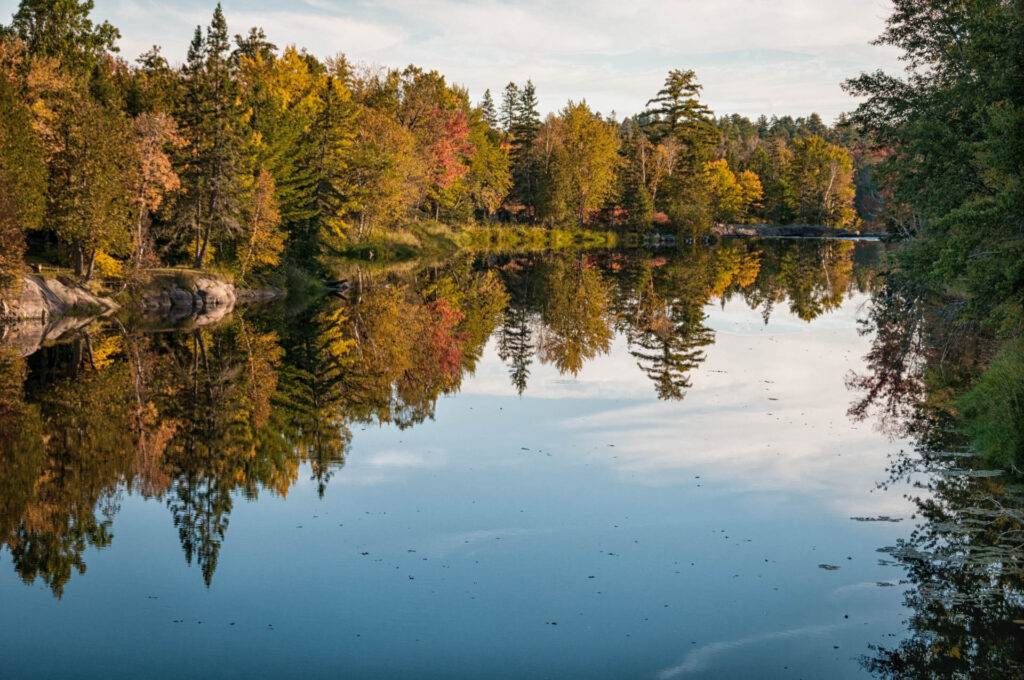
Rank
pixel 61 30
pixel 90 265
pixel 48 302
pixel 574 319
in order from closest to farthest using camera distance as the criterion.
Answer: pixel 48 302 → pixel 574 319 → pixel 90 265 → pixel 61 30

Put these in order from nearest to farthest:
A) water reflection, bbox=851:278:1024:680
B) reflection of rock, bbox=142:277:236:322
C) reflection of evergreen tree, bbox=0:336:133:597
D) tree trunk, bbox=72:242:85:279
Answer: water reflection, bbox=851:278:1024:680, reflection of evergreen tree, bbox=0:336:133:597, tree trunk, bbox=72:242:85:279, reflection of rock, bbox=142:277:236:322

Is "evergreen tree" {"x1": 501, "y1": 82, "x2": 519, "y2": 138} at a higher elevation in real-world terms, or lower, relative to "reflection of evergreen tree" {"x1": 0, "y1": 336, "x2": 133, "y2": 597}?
higher

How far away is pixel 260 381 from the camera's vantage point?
23156 mm

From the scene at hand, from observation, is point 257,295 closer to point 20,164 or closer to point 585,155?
point 20,164

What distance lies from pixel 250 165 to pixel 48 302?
46.0 ft

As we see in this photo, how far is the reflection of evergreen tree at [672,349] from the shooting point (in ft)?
79.1

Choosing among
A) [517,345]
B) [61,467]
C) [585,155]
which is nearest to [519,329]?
[517,345]

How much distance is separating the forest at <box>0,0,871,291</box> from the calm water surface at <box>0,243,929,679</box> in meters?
13.0

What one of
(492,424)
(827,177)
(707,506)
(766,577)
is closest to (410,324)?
(492,424)

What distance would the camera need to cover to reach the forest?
122ft

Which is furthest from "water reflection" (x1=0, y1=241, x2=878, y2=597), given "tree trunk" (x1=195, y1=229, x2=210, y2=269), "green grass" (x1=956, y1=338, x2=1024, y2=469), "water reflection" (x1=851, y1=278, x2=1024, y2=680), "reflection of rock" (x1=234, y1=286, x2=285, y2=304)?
"green grass" (x1=956, y1=338, x2=1024, y2=469)

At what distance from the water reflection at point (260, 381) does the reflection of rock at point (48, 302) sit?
10.2 feet

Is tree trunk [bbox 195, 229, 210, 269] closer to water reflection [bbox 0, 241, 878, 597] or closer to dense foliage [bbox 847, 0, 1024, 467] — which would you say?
water reflection [bbox 0, 241, 878, 597]

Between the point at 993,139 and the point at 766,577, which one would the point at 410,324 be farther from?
the point at 766,577
